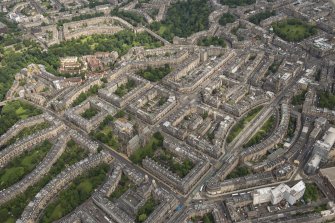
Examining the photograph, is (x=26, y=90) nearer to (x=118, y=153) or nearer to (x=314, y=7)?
(x=118, y=153)

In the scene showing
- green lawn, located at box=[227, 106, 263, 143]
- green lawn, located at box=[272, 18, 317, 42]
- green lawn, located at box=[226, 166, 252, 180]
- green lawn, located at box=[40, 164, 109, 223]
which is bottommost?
green lawn, located at box=[40, 164, 109, 223]

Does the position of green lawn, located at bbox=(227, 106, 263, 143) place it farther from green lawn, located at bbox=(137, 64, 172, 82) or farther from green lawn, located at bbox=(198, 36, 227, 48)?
green lawn, located at bbox=(198, 36, 227, 48)

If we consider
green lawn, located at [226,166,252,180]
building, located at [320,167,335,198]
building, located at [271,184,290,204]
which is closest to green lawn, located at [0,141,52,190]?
green lawn, located at [226,166,252,180]

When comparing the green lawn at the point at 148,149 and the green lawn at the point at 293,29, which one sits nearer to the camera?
the green lawn at the point at 148,149

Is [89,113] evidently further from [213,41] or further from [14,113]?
[213,41]

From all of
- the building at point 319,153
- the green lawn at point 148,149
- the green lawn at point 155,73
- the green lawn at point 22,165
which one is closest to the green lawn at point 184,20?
the green lawn at point 155,73

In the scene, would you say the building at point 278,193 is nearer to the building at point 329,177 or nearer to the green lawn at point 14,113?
the building at point 329,177

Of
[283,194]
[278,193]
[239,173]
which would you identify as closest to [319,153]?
[283,194]
